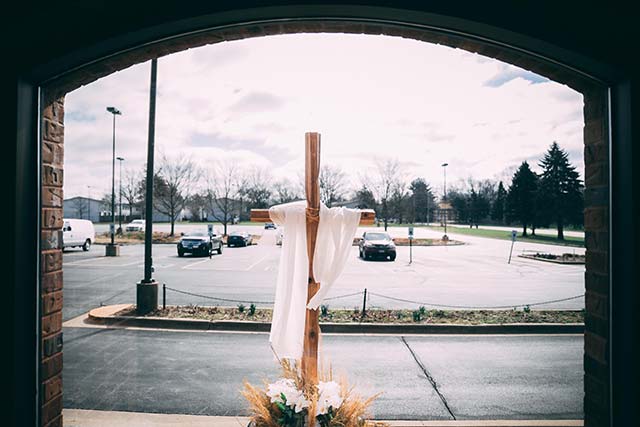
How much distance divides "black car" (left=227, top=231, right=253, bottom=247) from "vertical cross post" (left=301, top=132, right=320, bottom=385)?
2254 centimetres

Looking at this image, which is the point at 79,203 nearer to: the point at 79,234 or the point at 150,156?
the point at 150,156

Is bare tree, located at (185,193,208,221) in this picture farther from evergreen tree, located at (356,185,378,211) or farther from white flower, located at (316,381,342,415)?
white flower, located at (316,381,342,415)

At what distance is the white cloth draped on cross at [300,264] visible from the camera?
108 inches

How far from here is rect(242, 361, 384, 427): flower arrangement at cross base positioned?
254 cm

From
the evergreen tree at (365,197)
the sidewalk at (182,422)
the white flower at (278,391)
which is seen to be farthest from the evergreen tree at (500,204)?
the white flower at (278,391)

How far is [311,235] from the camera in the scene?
2.77m

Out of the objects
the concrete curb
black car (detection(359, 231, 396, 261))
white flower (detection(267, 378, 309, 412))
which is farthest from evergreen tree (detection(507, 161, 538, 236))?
white flower (detection(267, 378, 309, 412))

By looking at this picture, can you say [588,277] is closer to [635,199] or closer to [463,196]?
[635,199]

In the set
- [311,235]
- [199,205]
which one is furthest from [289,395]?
[199,205]

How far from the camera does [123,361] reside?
19.1 ft

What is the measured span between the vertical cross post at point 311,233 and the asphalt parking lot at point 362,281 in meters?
7.18

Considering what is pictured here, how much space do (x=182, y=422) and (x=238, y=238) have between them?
21961mm

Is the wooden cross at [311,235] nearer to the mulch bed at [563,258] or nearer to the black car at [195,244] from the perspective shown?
the mulch bed at [563,258]

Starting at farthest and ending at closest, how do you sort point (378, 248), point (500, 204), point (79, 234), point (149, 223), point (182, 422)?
1. point (500, 204)
2. point (79, 234)
3. point (378, 248)
4. point (149, 223)
5. point (182, 422)
